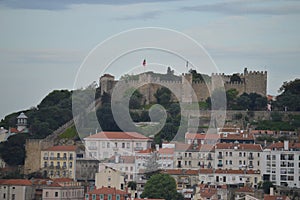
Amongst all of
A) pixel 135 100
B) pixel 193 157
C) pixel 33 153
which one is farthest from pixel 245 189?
pixel 135 100

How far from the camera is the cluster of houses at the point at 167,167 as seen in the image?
171 ft

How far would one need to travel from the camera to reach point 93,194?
51.0m

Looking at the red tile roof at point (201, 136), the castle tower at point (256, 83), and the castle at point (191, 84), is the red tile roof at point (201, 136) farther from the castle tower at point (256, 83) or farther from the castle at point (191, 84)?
the castle tower at point (256, 83)

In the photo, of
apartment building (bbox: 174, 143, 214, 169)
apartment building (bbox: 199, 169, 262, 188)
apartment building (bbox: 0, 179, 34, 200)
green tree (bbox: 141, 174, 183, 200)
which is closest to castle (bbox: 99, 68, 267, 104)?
apartment building (bbox: 174, 143, 214, 169)

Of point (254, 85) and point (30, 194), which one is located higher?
point (254, 85)

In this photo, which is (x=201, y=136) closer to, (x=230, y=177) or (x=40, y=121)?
(x=230, y=177)

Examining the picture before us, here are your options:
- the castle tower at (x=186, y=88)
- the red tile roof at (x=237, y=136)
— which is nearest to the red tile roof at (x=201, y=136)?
the red tile roof at (x=237, y=136)

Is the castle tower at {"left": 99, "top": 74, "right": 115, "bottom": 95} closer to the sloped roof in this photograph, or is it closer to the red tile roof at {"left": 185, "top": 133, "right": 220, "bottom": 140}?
the red tile roof at {"left": 185, "top": 133, "right": 220, "bottom": 140}

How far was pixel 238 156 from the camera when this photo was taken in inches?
2197

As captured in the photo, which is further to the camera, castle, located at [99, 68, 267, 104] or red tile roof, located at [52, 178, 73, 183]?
castle, located at [99, 68, 267, 104]

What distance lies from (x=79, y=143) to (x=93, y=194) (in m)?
8.29

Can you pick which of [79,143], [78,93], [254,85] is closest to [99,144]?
[79,143]

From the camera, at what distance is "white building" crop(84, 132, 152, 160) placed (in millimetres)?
58125

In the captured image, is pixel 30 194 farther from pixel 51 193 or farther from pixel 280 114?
pixel 280 114
